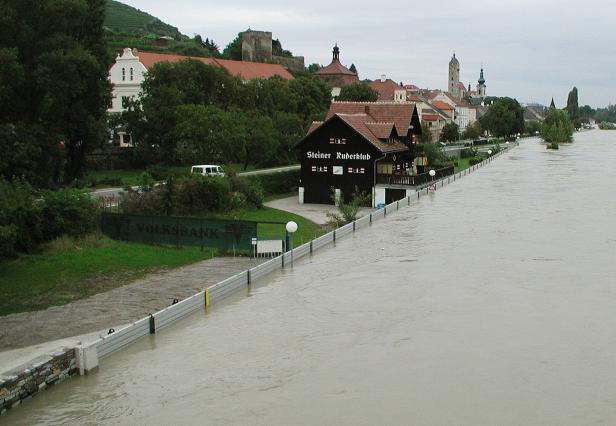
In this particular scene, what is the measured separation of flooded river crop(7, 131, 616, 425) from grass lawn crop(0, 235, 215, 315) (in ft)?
13.8

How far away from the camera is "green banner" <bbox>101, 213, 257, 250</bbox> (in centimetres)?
2562

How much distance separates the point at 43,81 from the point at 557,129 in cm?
10945

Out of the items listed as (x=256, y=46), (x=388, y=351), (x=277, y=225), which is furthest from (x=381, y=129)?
(x=256, y=46)

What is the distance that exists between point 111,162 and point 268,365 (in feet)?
139

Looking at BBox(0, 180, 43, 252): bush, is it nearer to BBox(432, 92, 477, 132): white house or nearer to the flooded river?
the flooded river

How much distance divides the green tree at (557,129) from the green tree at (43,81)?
10041cm

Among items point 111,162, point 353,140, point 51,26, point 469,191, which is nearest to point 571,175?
point 469,191

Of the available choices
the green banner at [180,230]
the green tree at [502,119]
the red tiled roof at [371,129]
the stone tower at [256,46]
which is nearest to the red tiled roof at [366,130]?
the red tiled roof at [371,129]

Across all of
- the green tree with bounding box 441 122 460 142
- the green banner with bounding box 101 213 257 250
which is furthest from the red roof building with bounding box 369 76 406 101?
the green banner with bounding box 101 213 257 250

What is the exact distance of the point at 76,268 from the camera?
883 inches

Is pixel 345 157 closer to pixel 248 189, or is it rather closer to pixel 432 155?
pixel 248 189

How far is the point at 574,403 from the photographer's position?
41.7 feet

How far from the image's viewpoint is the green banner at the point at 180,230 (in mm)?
25625

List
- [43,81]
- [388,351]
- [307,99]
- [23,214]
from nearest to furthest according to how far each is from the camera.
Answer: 1. [388,351]
2. [23,214]
3. [43,81]
4. [307,99]
